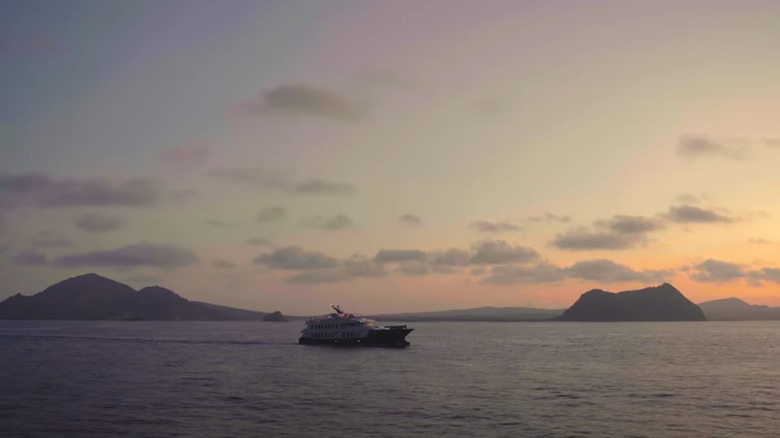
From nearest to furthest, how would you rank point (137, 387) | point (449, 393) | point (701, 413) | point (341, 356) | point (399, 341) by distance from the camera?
point (701, 413), point (449, 393), point (137, 387), point (341, 356), point (399, 341)

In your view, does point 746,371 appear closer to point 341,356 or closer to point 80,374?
point 341,356

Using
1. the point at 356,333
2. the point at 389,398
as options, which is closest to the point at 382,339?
the point at 356,333

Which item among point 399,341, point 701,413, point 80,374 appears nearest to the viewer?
point 701,413

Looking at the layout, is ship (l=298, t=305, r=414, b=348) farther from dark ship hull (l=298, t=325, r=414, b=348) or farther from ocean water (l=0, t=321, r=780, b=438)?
ocean water (l=0, t=321, r=780, b=438)

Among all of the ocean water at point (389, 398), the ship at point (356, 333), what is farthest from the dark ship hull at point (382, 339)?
the ocean water at point (389, 398)

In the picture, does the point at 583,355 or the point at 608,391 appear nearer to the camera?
the point at 608,391

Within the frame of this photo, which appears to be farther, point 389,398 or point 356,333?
point 356,333

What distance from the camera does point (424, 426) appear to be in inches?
2238

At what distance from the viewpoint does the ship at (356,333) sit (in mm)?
158875

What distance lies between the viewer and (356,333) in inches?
6329

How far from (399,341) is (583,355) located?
4445 cm

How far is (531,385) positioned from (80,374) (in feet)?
232

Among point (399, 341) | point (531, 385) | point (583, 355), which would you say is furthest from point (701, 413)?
point (399, 341)

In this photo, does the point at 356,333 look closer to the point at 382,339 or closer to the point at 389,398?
the point at 382,339
